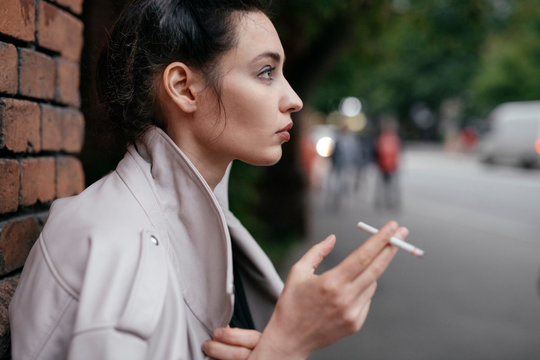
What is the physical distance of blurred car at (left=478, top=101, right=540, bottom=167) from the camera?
871 inches

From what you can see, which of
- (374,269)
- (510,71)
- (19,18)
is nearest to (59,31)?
(19,18)

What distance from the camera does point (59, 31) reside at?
5.40ft

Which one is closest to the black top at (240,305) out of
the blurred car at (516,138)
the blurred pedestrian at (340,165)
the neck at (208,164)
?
the neck at (208,164)

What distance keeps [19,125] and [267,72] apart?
62 centimetres

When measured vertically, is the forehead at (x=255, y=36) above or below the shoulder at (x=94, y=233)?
above

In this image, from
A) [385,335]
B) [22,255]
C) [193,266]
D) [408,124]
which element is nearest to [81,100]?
[22,255]

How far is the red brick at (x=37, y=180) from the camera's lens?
144 cm

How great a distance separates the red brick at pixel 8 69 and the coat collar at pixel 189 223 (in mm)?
338

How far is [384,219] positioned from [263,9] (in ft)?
34.1

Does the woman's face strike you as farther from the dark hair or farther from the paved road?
the paved road

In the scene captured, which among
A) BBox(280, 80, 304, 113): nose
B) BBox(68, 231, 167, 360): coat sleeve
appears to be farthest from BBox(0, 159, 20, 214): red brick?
BBox(280, 80, 304, 113): nose

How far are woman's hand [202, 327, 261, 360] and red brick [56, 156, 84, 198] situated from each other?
30.1 inches

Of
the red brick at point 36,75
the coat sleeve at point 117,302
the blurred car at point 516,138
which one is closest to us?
the coat sleeve at point 117,302

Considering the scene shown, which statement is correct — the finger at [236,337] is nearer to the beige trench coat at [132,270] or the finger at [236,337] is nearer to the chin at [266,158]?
the beige trench coat at [132,270]
